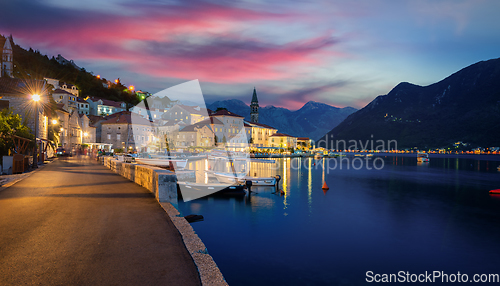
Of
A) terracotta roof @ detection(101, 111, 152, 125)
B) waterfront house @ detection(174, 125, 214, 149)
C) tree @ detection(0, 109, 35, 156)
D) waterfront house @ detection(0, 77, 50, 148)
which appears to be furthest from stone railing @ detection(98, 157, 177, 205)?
waterfront house @ detection(174, 125, 214, 149)

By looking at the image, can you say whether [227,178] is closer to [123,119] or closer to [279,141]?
[123,119]

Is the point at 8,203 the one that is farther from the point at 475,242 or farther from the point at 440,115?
the point at 440,115

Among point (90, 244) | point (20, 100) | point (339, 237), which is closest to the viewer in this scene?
point (90, 244)

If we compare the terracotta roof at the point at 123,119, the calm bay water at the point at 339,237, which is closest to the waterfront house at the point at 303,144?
the terracotta roof at the point at 123,119

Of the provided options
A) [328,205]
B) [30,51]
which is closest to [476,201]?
[328,205]

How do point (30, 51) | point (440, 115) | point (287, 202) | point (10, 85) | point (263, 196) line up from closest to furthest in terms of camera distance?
1. point (287, 202)
2. point (263, 196)
3. point (10, 85)
4. point (30, 51)
5. point (440, 115)

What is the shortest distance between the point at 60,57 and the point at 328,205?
164675 millimetres

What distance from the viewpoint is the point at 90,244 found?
18.7 ft

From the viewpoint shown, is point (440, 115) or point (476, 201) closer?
point (476, 201)

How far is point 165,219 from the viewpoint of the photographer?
7.73 metres

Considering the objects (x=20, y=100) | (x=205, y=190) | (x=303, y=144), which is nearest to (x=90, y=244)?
(x=205, y=190)

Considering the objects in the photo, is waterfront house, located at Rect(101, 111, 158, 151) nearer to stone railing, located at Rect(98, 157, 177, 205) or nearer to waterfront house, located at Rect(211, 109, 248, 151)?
waterfront house, located at Rect(211, 109, 248, 151)

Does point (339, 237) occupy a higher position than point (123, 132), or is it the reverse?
point (123, 132)

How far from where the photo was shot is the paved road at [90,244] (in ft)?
14.4
